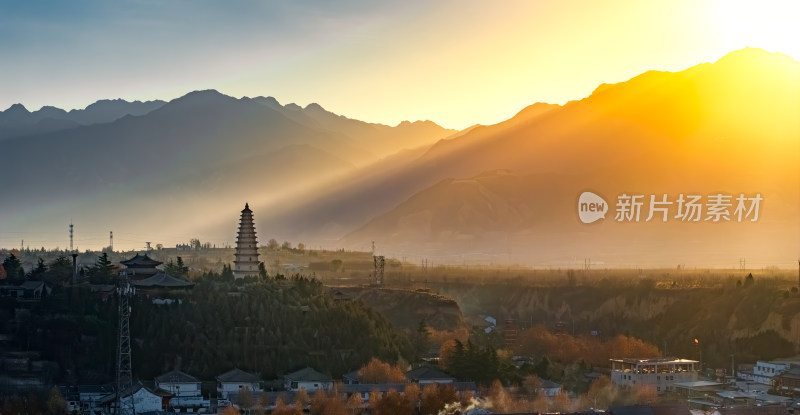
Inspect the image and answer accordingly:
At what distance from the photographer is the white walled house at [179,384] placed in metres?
75.4

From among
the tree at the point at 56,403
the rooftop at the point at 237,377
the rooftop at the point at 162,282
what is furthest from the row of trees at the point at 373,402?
the rooftop at the point at 162,282

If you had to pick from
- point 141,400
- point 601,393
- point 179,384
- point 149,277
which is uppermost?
point 149,277

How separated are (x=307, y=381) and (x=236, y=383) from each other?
4.52 meters

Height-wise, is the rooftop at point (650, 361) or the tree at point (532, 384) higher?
the rooftop at point (650, 361)

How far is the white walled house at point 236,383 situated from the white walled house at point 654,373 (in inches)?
1035

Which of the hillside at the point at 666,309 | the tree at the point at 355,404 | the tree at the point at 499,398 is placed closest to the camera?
the tree at the point at 355,404

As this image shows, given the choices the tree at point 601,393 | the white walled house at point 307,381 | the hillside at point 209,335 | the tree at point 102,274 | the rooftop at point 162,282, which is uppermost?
the tree at point 102,274

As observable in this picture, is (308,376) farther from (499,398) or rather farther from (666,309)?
(666,309)

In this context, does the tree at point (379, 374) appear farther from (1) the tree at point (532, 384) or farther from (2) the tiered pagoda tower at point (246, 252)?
(2) the tiered pagoda tower at point (246, 252)

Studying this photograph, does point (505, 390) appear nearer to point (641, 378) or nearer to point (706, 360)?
point (641, 378)

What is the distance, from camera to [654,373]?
3580 inches

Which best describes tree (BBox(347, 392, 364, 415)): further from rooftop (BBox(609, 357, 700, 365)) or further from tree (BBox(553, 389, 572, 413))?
rooftop (BBox(609, 357, 700, 365))

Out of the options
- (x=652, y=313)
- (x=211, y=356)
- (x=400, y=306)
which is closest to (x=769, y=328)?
(x=652, y=313)

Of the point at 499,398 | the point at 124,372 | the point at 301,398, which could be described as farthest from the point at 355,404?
the point at 124,372
